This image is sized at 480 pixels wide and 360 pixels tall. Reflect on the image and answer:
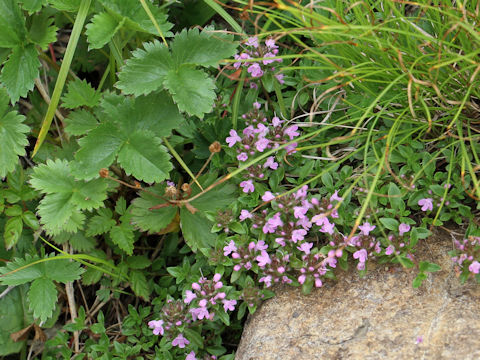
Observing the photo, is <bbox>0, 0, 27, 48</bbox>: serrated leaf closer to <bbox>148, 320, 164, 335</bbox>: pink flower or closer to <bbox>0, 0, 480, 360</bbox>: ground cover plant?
<bbox>0, 0, 480, 360</bbox>: ground cover plant

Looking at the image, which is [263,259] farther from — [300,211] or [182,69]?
[182,69]

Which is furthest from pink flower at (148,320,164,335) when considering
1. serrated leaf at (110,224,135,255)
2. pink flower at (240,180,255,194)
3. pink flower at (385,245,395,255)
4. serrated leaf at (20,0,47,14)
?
serrated leaf at (20,0,47,14)

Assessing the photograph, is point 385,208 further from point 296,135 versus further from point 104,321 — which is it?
point 104,321

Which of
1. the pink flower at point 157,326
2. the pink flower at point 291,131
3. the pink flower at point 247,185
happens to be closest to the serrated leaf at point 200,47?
the pink flower at point 291,131

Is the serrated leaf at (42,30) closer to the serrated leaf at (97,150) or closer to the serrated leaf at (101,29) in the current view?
the serrated leaf at (101,29)

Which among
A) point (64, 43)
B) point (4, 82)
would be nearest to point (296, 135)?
point (4, 82)

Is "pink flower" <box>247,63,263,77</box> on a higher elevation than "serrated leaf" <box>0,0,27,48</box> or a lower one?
lower
